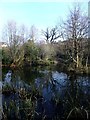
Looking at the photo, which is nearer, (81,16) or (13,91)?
(13,91)

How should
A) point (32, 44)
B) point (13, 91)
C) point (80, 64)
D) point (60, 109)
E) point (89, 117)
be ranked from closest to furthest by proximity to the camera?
1. point (89, 117)
2. point (60, 109)
3. point (13, 91)
4. point (80, 64)
5. point (32, 44)

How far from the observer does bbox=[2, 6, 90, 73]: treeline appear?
41.3 feet

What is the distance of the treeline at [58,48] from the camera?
1259 centimetres

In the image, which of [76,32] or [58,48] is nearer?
[76,32]

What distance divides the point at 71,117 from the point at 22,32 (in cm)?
1484

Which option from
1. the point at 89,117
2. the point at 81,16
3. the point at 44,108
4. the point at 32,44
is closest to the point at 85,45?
the point at 81,16

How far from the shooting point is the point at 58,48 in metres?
17.0

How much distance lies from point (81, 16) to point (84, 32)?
97 centimetres

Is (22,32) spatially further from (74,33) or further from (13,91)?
(13,91)

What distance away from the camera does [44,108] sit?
A: 195 inches

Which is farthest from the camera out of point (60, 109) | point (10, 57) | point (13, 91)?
point (10, 57)

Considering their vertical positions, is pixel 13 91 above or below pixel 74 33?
below

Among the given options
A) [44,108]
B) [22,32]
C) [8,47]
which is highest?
[22,32]

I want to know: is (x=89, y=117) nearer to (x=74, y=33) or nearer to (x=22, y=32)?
(x=74, y=33)
